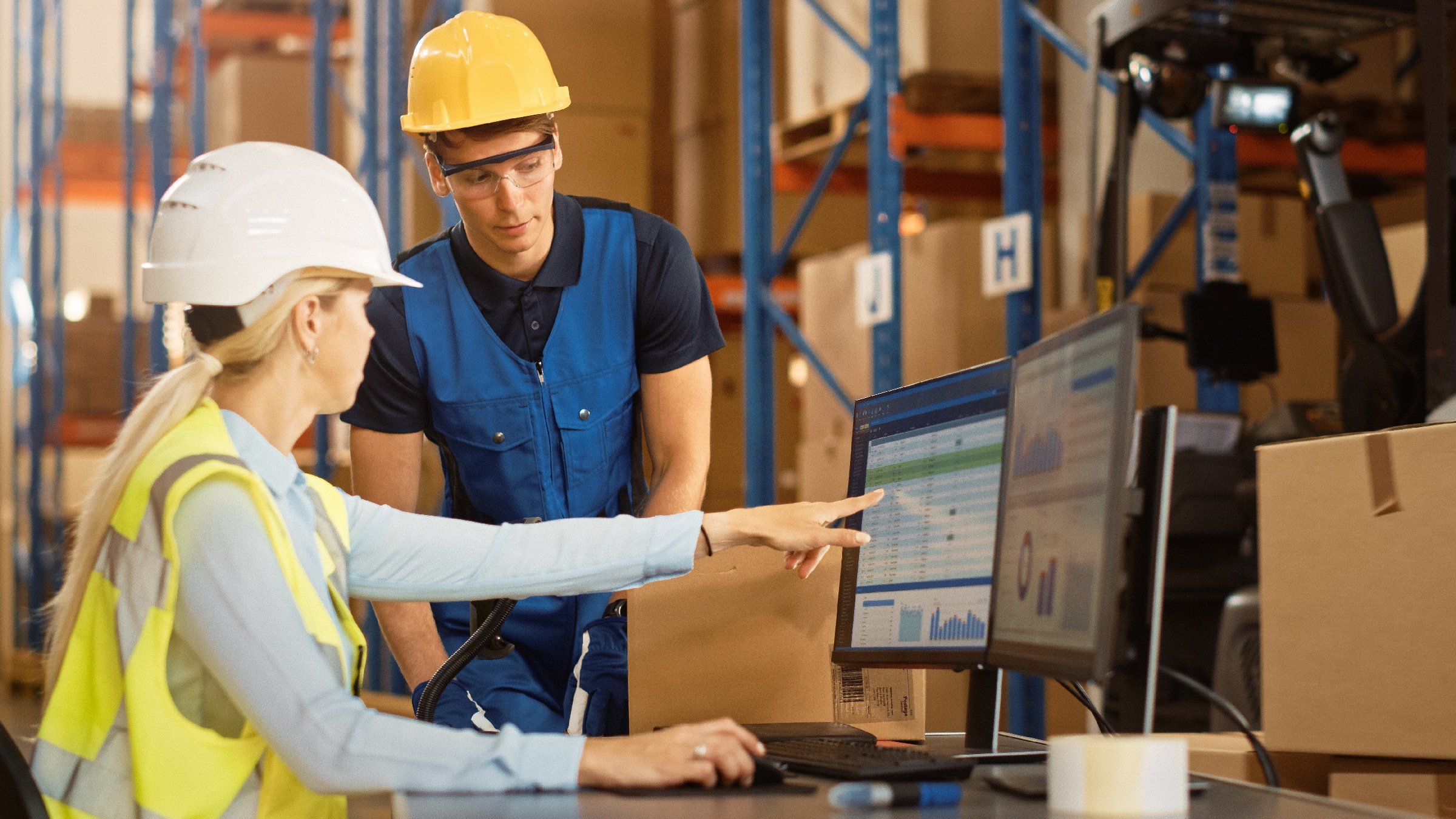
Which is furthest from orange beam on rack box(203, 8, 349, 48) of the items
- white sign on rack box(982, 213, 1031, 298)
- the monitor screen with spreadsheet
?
the monitor screen with spreadsheet

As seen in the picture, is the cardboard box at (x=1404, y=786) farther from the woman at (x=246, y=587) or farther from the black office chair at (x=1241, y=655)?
the black office chair at (x=1241, y=655)

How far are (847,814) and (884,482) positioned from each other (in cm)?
66

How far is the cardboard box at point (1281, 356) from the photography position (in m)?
4.75

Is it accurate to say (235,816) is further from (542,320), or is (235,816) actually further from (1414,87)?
(1414,87)

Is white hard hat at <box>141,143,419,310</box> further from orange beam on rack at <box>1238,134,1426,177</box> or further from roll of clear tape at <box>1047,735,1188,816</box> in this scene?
orange beam on rack at <box>1238,134,1426,177</box>

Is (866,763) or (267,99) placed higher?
(267,99)

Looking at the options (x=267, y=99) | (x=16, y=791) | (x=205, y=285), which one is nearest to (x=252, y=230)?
(x=205, y=285)

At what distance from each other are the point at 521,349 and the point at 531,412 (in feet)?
0.35

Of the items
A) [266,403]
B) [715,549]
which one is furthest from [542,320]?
[266,403]

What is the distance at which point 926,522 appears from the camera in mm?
1913

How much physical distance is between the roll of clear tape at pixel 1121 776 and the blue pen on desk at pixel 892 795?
13 cm

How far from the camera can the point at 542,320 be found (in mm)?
2555

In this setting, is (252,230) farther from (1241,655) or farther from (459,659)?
(1241,655)

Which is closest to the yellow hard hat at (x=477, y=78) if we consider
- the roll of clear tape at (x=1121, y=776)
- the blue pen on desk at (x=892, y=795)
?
the blue pen on desk at (x=892, y=795)
